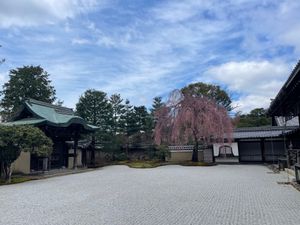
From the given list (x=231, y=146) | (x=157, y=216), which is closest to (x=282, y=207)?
(x=157, y=216)

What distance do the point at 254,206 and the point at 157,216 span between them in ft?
8.15

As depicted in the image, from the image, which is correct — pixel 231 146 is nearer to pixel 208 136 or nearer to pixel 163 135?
pixel 208 136

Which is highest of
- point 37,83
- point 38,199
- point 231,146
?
point 37,83

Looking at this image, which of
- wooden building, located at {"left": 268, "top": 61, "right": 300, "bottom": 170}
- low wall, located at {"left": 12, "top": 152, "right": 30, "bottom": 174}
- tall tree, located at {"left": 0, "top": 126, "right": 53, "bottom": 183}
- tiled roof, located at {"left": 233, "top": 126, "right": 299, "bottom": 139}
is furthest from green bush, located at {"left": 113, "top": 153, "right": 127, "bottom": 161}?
wooden building, located at {"left": 268, "top": 61, "right": 300, "bottom": 170}

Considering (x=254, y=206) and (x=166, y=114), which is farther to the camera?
(x=166, y=114)

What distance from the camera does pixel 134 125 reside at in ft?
99.9

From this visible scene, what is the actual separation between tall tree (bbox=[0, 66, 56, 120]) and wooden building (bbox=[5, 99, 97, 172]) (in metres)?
12.9

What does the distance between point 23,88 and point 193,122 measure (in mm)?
22220

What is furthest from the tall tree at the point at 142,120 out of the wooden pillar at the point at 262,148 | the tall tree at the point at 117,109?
the wooden pillar at the point at 262,148

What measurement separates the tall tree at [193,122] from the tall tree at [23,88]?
60.0ft

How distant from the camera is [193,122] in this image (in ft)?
73.6

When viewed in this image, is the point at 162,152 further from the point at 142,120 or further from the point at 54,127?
the point at 54,127

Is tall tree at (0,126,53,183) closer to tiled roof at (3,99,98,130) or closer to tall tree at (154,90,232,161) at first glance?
tiled roof at (3,99,98,130)

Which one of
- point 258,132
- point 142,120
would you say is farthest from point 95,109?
point 258,132
